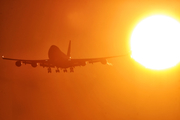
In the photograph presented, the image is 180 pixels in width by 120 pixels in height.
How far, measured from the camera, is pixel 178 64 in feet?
128

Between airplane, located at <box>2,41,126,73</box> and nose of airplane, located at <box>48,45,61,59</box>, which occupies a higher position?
nose of airplane, located at <box>48,45,61,59</box>

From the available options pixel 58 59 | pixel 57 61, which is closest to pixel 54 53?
pixel 58 59

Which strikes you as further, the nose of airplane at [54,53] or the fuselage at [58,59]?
the nose of airplane at [54,53]

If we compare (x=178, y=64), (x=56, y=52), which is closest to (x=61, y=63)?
(x=56, y=52)

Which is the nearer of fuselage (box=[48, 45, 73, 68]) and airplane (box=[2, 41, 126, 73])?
fuselage (box=[48, 45, 73, 68])

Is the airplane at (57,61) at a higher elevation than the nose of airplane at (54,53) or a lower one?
lower

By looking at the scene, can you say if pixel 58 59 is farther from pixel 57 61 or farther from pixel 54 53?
pixel 54 53

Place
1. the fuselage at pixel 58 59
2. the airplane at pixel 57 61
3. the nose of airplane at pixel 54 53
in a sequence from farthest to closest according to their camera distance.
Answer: the nose of airplane at pixel 54 53 → the airplane at pixel 57 61 → the fuselage at pixel 58 59

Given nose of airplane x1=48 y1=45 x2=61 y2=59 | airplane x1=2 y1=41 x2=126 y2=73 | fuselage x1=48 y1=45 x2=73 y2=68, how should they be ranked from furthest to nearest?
nose of airplane x1=48 y1=45 x2=61 y2=59
airplane x1=2 y1=41 x2=126 y2=73
fuselage x1=48 y1=45 x2=73 y2=68

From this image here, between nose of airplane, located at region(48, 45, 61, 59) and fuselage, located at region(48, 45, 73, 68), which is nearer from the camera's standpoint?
fuselage, located at region(48, 45, 73, 68)

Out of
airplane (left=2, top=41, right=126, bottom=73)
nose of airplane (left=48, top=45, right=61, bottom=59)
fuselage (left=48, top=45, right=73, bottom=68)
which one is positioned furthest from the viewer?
nose of airplane (left=48, top=45, right=61, bottom=59)

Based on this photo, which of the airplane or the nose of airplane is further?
the nose of airplane

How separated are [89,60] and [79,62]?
1.96 metres

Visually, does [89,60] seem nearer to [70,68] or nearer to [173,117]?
[70,68]
